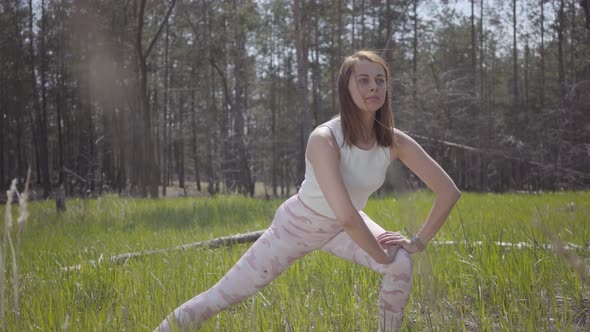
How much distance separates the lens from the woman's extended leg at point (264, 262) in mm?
2352

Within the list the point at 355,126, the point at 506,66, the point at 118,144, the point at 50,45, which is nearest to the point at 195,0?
the point at 50,45

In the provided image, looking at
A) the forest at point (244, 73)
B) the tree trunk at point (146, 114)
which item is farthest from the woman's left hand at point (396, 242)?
the tree trunk at point (146, 114)

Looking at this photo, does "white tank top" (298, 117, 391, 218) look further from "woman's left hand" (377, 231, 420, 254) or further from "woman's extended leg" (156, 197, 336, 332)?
"woman's left hand" (377, 231, 420, 254)

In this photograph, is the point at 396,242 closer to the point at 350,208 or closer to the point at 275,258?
the point at 350,208

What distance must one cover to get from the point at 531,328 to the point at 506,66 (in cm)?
Answer: 3907

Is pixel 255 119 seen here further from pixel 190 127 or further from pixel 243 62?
pixel 243 62

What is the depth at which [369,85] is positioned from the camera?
227cm

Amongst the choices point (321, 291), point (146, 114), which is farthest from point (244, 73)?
point (321, 291)

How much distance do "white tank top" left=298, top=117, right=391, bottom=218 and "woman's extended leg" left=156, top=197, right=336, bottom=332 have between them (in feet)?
0.31

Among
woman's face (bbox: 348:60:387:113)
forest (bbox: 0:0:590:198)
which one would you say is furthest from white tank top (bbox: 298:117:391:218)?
forest (bbox: 0:0:590:198)

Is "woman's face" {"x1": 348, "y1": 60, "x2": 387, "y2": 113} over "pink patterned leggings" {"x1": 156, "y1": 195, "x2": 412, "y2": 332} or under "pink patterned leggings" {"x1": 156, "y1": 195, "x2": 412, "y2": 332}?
over

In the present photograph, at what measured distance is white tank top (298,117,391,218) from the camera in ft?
7.61

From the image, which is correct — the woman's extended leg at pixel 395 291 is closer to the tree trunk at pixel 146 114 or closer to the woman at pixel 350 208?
the woman at pixel 350 208

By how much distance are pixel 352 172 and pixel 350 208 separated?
0.32 meters
